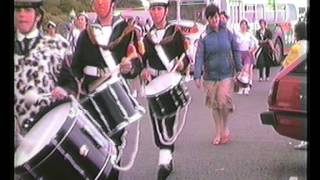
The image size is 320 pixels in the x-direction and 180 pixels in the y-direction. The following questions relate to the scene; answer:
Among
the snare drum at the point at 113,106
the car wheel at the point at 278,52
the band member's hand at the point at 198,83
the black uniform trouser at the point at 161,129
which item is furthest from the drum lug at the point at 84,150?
the car wheel at the point at 278,52

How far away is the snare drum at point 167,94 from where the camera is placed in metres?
4.68

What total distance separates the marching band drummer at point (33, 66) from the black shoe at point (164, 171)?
1.00 m

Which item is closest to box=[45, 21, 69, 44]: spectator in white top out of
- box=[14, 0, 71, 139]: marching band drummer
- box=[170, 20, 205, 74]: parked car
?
box=[14, 0, 71, 139]: marching band drummer

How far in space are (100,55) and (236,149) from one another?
1.27m

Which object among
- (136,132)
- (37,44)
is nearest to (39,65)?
(37,44)

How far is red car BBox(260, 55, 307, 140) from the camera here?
4.51 metres

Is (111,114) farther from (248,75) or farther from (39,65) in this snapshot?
(248,75)

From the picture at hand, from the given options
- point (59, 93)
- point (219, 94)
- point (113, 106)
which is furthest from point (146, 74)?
point (59, 93)

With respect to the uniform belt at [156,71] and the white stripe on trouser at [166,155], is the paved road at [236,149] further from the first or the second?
the uniform belt at [156,71]

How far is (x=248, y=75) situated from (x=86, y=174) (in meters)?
1.49

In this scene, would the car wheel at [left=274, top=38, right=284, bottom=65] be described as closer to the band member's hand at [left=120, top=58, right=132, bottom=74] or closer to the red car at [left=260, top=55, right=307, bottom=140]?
the red car at [left=260, top=55, right=307, bottom=140]

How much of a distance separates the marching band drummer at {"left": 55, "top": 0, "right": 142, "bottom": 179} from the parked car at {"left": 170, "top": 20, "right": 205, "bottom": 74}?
359mm

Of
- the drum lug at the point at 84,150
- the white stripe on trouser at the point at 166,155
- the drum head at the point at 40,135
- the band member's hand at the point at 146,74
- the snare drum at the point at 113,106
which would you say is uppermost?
the band member's hand at the point at 146,74

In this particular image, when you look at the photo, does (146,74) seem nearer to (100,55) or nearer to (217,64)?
(100,55)
